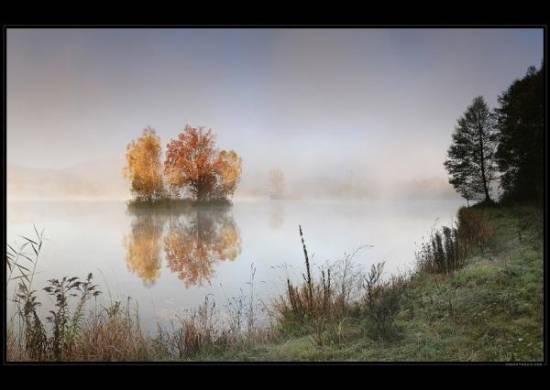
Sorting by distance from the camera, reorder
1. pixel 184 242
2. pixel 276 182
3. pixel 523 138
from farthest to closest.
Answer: pixel 276 182, pixel 184 242, pixel 523 138

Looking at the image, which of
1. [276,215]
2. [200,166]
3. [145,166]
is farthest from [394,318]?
[145,166]

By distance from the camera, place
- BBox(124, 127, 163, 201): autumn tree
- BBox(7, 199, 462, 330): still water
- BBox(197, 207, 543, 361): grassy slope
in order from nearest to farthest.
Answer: BBox(197, 207, 543, 361): grassy slope < BBox(7, 199, 462, 330): still water < BBox(124, 127, 163, 201): autumn tree

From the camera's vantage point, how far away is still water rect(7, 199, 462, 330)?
3674 mm

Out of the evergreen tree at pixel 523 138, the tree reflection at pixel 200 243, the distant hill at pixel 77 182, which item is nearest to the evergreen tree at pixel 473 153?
the evergreen tree at pixel 523 138

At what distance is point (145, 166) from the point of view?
3.88 meters

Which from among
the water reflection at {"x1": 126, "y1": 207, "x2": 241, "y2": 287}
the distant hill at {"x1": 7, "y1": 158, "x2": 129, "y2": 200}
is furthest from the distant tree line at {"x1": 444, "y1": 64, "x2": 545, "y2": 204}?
the distant hill at {"x1": 7, "y1": 158, "x2": 129, "y2": 200}

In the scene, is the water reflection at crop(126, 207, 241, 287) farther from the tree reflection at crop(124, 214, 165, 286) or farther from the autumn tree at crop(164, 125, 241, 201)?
the autumn tree at crop(164, 125, 241, 201)

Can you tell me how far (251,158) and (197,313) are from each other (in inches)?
59.3

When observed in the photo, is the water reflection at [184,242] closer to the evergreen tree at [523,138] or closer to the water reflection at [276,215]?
the water reflection at [276,215]

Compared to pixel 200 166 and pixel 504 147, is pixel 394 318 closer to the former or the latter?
pixel 504 147

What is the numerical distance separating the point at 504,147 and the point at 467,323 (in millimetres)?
1706

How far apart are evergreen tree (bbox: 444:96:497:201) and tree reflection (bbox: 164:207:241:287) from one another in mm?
2160

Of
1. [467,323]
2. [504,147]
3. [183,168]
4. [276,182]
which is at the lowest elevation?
[467,323]

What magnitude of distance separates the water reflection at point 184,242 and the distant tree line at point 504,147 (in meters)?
2.21
